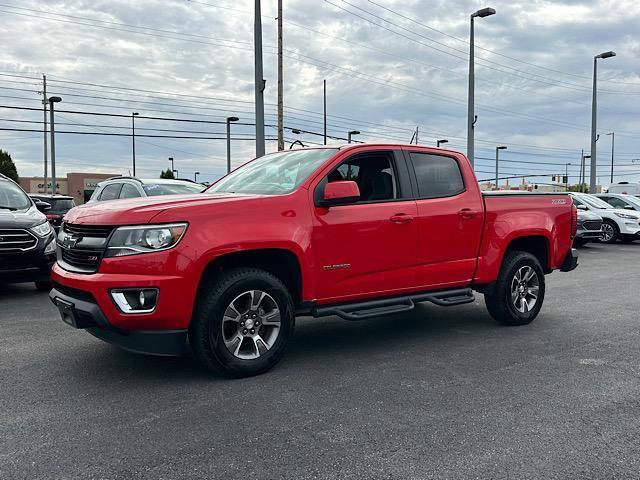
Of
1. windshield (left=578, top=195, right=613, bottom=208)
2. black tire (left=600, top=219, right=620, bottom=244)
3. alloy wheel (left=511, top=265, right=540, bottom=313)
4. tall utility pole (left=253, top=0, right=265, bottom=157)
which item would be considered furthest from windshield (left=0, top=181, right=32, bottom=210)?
black tire (left=600, top=219, right=620, bottom=244)

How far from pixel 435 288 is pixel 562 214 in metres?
2.16

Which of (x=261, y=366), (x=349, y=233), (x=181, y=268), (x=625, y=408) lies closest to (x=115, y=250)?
(x=181, y=268)

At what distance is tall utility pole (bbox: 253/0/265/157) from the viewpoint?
50.7 ft

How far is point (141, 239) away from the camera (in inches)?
161

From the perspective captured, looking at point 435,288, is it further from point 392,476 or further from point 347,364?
point 392,476

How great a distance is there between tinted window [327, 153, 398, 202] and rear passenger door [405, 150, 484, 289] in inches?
10.8

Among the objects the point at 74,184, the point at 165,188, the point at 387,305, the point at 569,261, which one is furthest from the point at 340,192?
the point at 74,184

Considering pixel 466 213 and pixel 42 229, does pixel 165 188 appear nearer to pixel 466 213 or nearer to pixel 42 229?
pixel 42 229

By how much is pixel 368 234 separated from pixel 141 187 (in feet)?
19.7

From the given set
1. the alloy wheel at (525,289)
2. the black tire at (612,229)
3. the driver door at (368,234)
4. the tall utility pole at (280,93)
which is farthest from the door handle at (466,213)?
the black tire at (612,229)

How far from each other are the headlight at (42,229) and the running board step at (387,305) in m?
5.26

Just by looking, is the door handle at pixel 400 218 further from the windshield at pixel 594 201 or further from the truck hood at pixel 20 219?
the windshield at pixel 594 201

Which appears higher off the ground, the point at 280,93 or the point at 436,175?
the point at 280,93

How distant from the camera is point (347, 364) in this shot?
4863 millimetres
